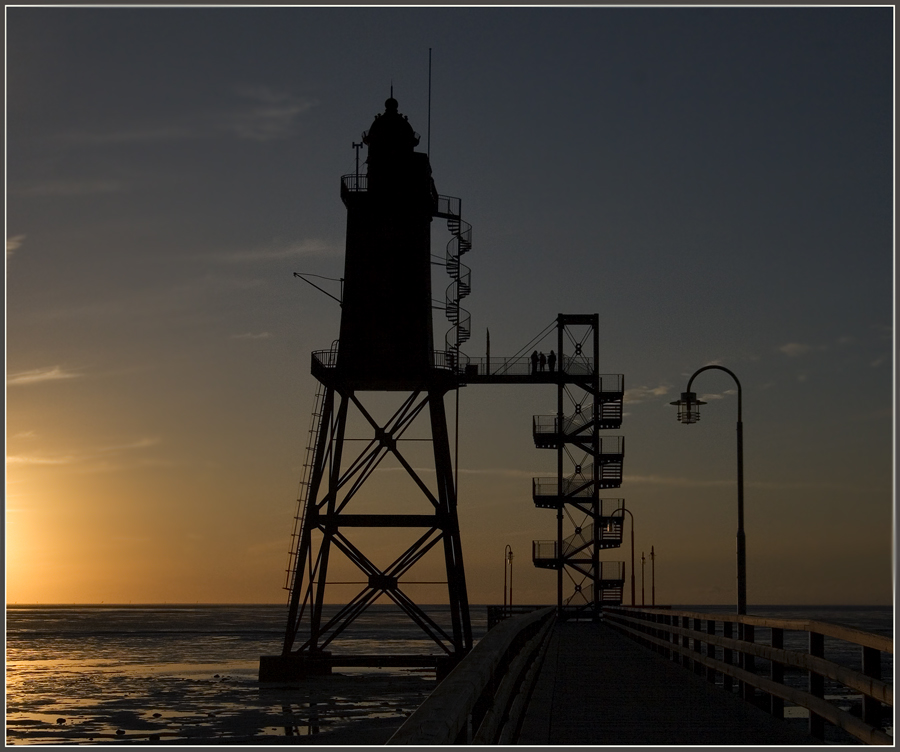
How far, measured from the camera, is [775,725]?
12.5 m

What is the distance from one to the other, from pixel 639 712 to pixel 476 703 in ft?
19.8

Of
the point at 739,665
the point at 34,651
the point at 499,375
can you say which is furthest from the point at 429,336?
the point at 34,651

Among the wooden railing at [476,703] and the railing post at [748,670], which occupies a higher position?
the wooden railing at [476,703]

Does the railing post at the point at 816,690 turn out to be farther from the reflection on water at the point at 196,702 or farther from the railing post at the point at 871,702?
the reflection on water at the point at 196,702

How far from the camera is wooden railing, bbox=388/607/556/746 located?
19.0ft

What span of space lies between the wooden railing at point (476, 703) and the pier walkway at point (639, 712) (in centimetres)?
46

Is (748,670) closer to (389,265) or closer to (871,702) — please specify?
(871,702)

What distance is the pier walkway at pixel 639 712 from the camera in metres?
11.7

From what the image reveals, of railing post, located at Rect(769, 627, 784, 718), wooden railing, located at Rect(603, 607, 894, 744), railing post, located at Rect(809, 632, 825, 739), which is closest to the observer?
wooden railing, located at Rect(603, 607, 894, 744)

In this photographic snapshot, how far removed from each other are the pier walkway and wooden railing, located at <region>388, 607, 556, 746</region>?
0.46 metres

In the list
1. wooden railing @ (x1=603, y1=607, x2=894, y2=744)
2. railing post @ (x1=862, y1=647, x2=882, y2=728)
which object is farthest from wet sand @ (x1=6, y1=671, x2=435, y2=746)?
railing post @ (x1=862, y1=647, x2=882, y2=728)

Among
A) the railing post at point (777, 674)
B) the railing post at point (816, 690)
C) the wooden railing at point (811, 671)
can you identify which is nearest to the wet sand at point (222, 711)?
the wooden railing at point (811, 671)

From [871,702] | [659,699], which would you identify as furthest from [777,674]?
[871,702]

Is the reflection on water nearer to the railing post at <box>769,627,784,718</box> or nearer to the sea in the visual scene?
the sea
